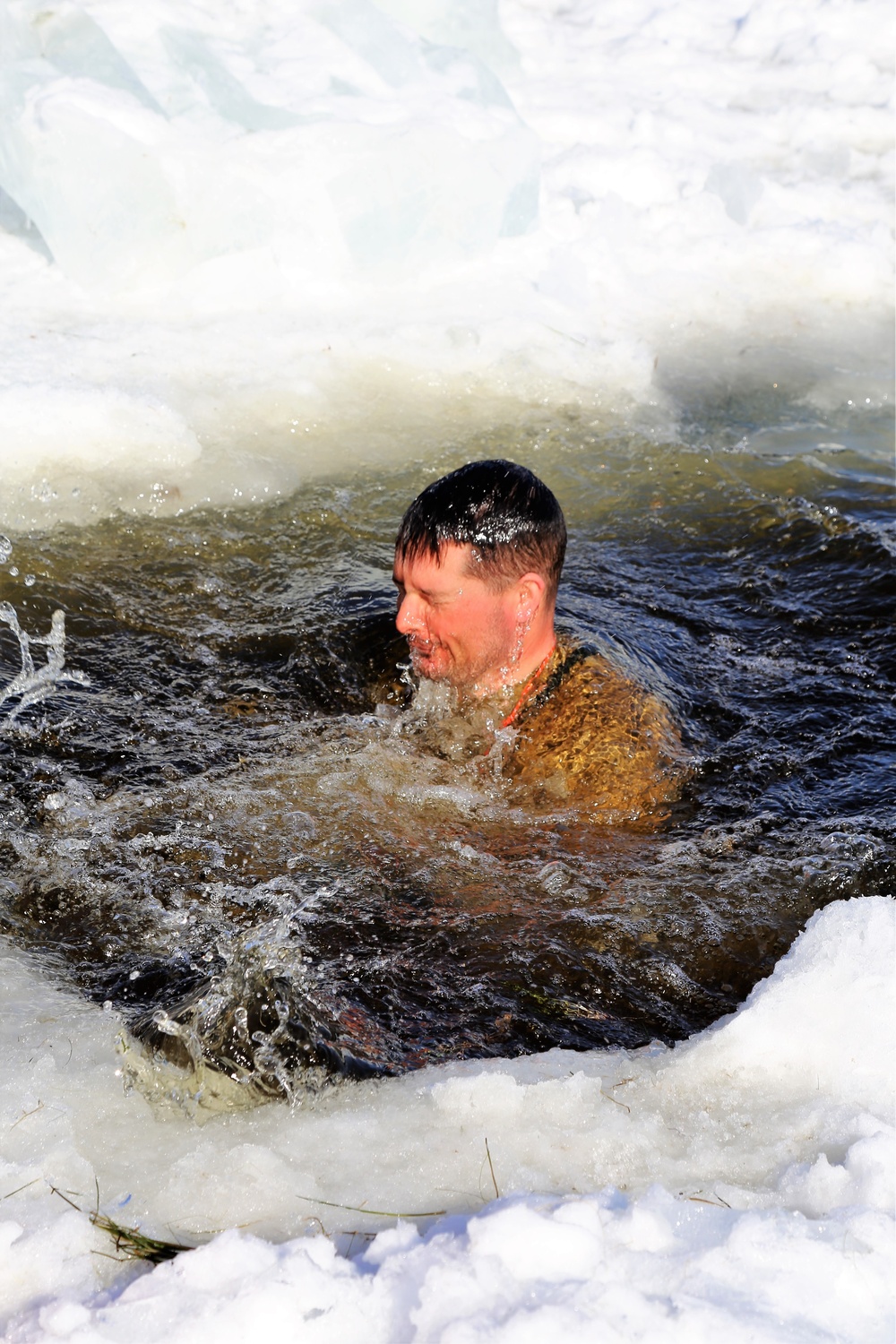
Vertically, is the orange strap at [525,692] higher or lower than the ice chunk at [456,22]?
lower

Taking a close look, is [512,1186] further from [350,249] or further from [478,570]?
[350,249]

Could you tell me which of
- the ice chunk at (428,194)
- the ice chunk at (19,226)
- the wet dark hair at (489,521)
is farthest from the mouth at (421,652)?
the ice chunk at (19,226)

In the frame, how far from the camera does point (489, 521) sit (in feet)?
11.4

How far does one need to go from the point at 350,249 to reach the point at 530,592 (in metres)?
3.32

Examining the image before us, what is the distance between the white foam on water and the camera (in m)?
5.12

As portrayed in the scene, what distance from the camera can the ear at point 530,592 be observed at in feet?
11.6

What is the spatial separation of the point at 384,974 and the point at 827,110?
24.9ft

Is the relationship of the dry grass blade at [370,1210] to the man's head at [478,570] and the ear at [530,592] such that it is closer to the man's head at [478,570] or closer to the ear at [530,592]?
the man's head at [478,570]

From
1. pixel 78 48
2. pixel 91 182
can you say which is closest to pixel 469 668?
pixel 91 182

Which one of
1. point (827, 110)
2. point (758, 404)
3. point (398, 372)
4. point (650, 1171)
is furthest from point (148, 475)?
point (827, 110)

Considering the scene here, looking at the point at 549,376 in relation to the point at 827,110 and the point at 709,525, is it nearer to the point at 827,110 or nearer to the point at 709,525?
the point at 709,525

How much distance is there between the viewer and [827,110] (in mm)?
8062

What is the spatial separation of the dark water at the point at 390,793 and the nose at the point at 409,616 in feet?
0.97

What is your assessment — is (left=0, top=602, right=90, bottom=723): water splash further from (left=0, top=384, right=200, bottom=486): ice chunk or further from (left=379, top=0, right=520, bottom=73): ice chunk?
(left=379, top=0, right=520, bottom=73): ice chunk
